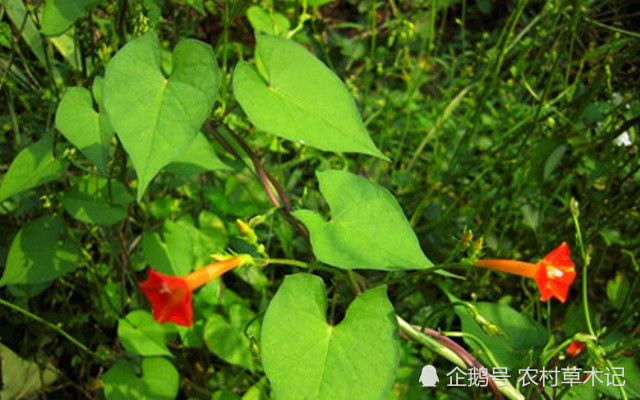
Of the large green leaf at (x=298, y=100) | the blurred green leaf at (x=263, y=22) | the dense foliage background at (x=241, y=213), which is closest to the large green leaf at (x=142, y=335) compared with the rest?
the dense foliage background at (x=241, y=213)

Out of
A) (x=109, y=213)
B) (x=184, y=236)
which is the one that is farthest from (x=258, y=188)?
(x=109, y=213)

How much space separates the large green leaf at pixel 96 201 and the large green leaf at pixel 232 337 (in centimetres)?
33

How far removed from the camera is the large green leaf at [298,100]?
0.78 meters

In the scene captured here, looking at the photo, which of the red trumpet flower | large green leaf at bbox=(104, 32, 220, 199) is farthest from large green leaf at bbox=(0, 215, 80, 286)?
the red trumpet flower

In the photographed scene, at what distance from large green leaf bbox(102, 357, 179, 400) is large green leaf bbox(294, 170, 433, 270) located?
1.87ft

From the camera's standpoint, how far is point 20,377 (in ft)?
4.18

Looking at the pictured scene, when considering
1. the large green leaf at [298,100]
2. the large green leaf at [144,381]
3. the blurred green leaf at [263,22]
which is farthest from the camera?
the blurred green leaf at [263,22]

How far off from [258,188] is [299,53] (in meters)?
0.72

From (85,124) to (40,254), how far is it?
0.35 m

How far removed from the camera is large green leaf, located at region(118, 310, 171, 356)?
1.15m

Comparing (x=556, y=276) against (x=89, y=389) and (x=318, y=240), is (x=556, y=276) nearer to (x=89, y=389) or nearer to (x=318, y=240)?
(x=318, y=240)

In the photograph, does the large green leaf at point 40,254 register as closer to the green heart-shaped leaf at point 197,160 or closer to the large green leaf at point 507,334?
the green heart-shaped leaf at point 197,160

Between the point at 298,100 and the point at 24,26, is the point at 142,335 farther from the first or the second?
the point at 24,26

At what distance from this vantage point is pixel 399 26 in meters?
1.91
